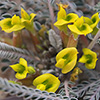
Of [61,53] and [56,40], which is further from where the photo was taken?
[56,40]

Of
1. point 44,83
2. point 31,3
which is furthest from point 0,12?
point 44,83

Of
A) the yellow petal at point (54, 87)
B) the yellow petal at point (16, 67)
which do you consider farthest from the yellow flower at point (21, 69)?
the yellow petal at point (54, 87)

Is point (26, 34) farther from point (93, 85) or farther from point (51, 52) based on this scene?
point (93, 85)

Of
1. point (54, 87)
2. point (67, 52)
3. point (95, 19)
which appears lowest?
point (54, 87)

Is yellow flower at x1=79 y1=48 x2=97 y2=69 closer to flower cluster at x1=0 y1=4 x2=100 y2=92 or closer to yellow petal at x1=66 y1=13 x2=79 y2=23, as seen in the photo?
flower cluster at x1=0 y1=4 x2=100 y2=92

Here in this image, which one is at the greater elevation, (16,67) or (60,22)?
(60,22)

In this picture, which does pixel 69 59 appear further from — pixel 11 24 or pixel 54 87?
pixel 11 24

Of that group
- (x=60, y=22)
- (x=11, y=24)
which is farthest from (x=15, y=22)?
(x=60, y=22)
